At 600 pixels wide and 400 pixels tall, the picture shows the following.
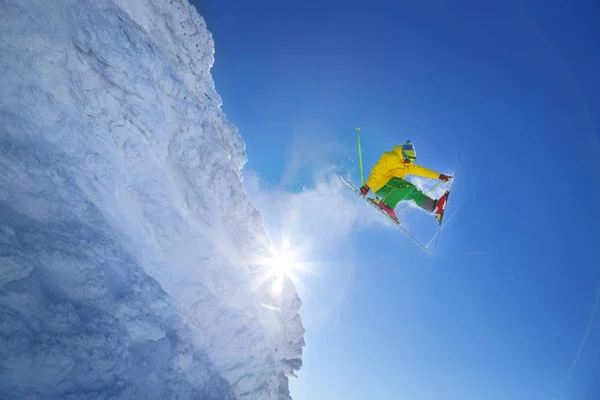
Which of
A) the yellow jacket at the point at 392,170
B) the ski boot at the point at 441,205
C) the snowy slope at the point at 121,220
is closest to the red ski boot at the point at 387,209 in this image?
the yellow jacket at the point at 392,170

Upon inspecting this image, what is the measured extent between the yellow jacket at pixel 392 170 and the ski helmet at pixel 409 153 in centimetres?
17

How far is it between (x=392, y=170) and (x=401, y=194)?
1383mm

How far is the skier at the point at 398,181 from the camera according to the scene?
12219 millimetres

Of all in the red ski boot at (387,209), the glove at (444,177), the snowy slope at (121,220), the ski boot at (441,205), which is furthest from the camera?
the red ski boot at (387,209)

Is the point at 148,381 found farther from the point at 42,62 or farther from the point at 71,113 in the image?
the point at 42,62

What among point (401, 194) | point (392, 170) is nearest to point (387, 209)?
point (401, 194)

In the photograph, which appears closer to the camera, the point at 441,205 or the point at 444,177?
the point at 444,177

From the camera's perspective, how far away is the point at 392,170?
1249 cm

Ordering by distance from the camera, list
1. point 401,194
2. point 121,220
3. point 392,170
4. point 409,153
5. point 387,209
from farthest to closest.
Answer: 1. point 387,209
2. point 401,194
3. point 392,170
4. point 409,153
5. point 121,220

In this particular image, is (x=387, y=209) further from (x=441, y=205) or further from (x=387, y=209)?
(x=441, y=205)

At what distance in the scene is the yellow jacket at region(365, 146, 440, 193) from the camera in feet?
40.2

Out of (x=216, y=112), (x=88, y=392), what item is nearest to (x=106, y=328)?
(x=88, y=392)

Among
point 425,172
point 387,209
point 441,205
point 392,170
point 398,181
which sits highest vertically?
point 392,170

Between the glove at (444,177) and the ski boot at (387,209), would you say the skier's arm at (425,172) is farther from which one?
the ski boot at (387,209)
